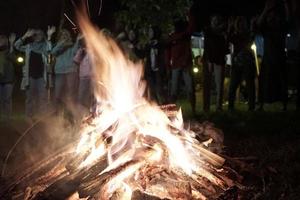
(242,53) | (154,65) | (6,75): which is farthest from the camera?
(154,65)

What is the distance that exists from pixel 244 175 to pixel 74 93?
5416mm

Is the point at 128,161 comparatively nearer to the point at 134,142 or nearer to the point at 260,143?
the point at 134,142

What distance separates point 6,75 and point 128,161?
22.3 feet

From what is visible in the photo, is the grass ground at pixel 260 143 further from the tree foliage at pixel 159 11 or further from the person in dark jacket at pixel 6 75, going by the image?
the tree foliage at pixel 159 11

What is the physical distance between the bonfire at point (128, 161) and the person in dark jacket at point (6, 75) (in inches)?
208

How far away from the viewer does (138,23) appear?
1019 centimetres

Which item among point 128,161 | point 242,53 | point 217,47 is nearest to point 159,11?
point 217,47

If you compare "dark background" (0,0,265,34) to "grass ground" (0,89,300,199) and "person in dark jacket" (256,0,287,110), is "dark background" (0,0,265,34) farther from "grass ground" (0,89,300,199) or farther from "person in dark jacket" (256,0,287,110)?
"grass ground" (0,89,300,199)

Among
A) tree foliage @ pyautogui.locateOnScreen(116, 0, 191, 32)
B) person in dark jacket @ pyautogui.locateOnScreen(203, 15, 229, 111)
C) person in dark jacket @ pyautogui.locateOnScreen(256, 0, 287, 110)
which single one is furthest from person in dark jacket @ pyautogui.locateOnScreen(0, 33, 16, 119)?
person in dark jacket @ pyautogui.locateOnScreen(256, 0, 287, 110)

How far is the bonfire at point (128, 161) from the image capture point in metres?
4.29

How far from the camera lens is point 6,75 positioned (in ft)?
34.3

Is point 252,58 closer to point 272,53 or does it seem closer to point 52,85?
point 272,53

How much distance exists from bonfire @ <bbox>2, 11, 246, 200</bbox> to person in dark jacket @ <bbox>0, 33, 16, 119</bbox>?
529 cm

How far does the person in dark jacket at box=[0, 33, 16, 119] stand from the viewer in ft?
34.1
